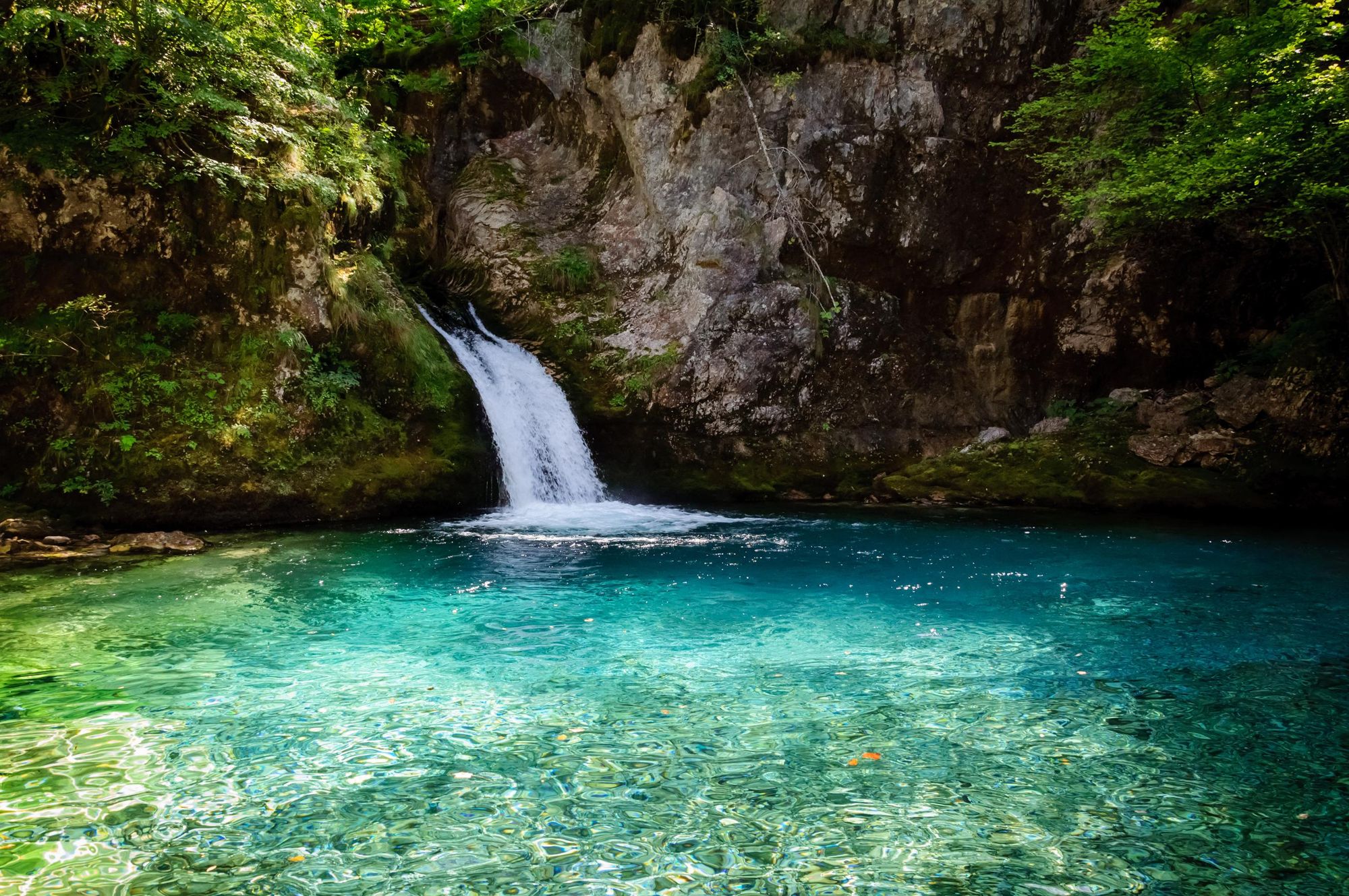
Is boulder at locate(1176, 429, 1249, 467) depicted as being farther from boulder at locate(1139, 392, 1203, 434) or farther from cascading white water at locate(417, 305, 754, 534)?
cascading white water at locate(417, 305, 754, 534)

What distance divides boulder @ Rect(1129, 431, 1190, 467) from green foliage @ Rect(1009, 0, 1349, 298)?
3247mm

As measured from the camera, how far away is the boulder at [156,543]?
9.34 metres

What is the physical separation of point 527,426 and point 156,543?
5982 millimetres

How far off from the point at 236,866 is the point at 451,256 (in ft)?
51.8

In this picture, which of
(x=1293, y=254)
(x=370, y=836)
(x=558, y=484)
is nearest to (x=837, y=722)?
(x=370, y=836)

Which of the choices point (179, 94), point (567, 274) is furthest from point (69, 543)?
point (567, 274)

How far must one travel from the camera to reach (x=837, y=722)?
433cm

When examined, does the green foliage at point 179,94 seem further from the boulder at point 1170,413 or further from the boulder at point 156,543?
the boulder at point 1170,413

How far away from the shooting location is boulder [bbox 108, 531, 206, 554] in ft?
30.7

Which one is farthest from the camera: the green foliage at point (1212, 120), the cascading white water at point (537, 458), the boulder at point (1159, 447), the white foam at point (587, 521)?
the boulder at point (1159, 447)

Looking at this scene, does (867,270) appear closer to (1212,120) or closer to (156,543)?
(1212,120)

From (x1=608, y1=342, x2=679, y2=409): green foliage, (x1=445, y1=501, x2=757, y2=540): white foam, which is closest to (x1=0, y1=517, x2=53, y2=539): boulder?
(x1=445, y1=501, x2=757, y2=540): white foam

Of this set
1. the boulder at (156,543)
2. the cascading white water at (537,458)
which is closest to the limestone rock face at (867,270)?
the cascading white water at (537,458)

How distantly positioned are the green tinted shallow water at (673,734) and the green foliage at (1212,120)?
5785mm
